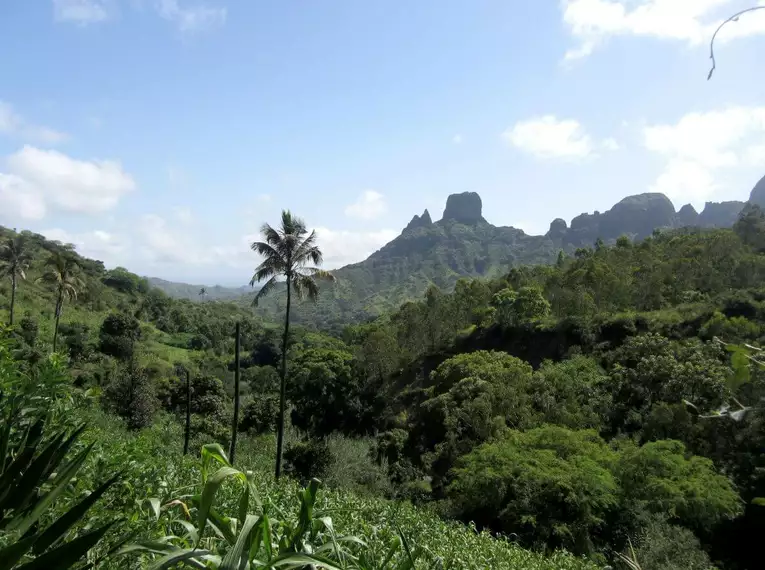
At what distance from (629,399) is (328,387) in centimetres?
1954

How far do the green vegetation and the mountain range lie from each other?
353ft

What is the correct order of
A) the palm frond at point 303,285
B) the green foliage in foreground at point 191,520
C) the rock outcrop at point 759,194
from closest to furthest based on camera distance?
the green foliage in foreground at point 191,520 < the palm frond at point 303,285 < the rock outcrop at point 759,194

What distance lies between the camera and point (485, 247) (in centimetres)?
18600

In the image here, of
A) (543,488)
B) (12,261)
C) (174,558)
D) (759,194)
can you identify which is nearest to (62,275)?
(12,261)

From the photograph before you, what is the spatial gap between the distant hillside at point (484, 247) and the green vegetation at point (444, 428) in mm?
106831

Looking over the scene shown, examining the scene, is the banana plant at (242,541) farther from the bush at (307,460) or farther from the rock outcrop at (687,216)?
the rock outcrop at (687,216)

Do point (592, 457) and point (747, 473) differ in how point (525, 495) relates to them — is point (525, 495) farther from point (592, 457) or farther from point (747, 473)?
point (747, 473)

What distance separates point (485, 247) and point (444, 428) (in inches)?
6432

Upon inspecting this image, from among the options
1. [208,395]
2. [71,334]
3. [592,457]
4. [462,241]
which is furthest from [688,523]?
[462,241]

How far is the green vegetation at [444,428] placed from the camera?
1.74m

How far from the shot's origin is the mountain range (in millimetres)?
156625

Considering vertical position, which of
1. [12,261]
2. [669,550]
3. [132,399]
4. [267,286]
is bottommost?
[669,550]

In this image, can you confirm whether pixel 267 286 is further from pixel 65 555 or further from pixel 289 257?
pixel 65 555

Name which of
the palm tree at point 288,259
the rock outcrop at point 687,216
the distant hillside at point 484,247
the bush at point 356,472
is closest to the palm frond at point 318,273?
the palm tree at point 288,259
